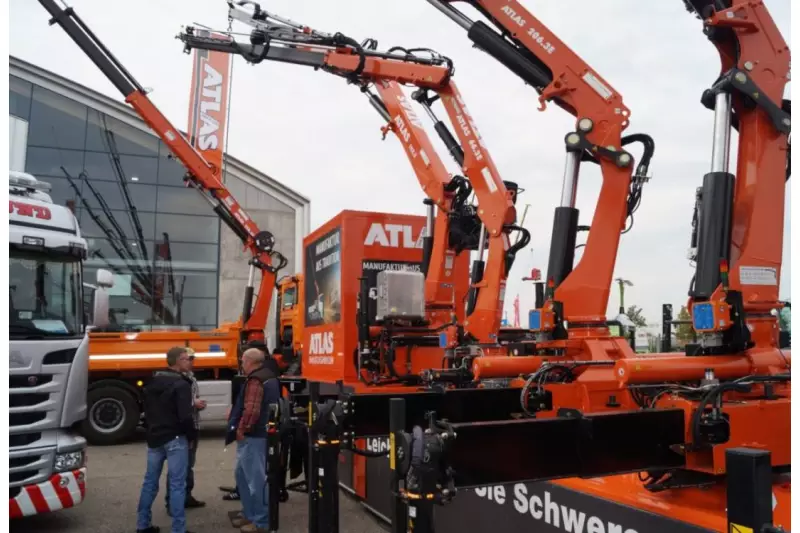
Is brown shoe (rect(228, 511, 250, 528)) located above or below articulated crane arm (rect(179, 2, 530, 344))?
below

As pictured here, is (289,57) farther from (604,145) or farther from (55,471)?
(55,471)

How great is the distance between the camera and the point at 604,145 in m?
6.22

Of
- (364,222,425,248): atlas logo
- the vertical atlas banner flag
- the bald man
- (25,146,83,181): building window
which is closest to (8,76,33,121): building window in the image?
(25,146,83,181): building window

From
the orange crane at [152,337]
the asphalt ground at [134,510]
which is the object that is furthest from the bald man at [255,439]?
the orange crane at [152,337]

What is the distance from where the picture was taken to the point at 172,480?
6.39 meters

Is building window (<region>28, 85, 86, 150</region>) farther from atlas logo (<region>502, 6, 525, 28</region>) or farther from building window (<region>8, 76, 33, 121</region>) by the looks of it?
atlas logo (<region>502, 6, 525, 28</region>)

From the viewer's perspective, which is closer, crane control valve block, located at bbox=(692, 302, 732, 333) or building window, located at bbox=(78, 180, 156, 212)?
crane control valve block, located at bbox=(692, 302, 732, 333)

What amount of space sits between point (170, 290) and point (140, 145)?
16.9 ft

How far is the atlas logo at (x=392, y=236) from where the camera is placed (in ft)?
29.5

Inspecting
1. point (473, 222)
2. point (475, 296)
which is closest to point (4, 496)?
point (475, 296)

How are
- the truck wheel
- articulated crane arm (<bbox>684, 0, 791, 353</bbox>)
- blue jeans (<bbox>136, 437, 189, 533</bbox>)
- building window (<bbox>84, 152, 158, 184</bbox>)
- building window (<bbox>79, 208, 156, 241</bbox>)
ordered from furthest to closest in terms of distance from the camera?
building window (<bbox>84, 152, 158, 184</bbox>) → building window (<bbox>79, 208, 156, 241</bbox>) → the truck wheel → blue jeans (<bbox>136, 437, 189, 533</bbox>) → articulated crane arm (<bbox>684, 0, 791, 353</bbox>)

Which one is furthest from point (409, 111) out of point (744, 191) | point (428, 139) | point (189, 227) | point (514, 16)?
point (189, 227)

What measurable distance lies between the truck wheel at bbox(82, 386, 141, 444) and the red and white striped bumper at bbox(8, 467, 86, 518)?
6097 millimetres

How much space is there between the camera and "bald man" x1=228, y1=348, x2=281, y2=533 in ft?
21.9
